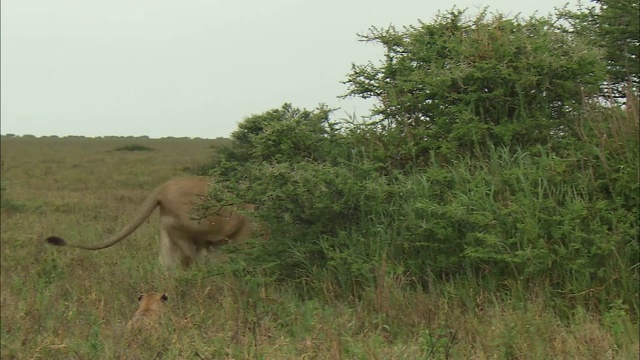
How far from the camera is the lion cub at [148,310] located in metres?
4.79

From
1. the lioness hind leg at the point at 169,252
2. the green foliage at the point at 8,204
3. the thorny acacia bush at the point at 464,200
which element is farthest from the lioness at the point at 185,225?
the green foliage at the point at 8,204

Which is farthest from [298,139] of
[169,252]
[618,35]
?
[618,35]

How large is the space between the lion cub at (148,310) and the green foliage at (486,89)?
245 cm

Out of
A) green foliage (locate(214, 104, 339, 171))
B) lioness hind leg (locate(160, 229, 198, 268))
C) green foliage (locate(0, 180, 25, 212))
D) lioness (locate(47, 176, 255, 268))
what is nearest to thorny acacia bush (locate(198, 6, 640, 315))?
green foliage (locate(214, 104, 339, 171))

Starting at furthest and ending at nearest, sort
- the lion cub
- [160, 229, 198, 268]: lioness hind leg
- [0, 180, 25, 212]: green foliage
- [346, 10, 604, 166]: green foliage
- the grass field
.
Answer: [0, 180, 25, 212]: green foliage < [160, 229, 198, 268]: lioness hind leg < [346, 10, 604, 166]: green foliage < the lion cub < the grass field

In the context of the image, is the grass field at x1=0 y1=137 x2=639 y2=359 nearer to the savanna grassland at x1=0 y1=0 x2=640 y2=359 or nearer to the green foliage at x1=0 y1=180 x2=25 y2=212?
the savanna grassland at x1=0 y1=0 x2=640 y2=359

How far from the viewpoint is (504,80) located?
6.49 m

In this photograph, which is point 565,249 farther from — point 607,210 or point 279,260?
point 279,260

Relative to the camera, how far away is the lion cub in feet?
15.7

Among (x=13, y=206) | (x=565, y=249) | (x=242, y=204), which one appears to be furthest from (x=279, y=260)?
(x=13, y=206)

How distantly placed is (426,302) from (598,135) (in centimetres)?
202

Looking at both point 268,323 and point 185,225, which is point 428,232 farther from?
point 185,225

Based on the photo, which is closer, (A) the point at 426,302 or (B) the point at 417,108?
(A) the point at 426,302

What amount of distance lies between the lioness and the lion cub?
4.95ft
